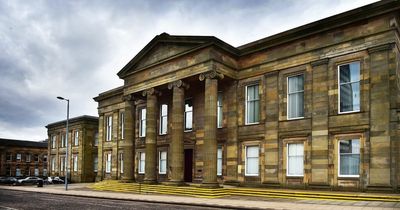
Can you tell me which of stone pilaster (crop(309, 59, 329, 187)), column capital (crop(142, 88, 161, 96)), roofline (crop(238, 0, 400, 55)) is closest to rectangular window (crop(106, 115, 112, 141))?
column capital (crop(142, 88, 161, 96))

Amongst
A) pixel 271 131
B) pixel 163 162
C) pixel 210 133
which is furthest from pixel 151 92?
pixel 271 131

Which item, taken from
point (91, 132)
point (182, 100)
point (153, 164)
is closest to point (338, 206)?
point (182, 100)

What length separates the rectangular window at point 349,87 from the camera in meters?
22.7

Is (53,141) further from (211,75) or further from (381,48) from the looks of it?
(381,48)

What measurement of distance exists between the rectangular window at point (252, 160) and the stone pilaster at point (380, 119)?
8251mm

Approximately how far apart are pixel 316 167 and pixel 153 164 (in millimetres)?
13618

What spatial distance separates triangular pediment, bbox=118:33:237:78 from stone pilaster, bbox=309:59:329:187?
7.05 m

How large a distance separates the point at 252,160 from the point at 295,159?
3.57 meters

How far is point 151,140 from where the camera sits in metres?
31.5

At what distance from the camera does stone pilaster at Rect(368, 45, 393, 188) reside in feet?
68.2

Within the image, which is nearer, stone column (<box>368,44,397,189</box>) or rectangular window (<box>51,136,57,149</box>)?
stone column (<box>368,44,397,189</box>)

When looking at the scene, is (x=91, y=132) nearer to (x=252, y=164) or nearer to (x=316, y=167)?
(x=252, y=164)

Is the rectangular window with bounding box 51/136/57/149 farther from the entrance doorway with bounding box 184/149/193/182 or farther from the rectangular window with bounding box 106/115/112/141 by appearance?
the entrance doorway with bounding box 184/149/193/182

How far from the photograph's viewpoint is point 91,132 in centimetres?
5497
